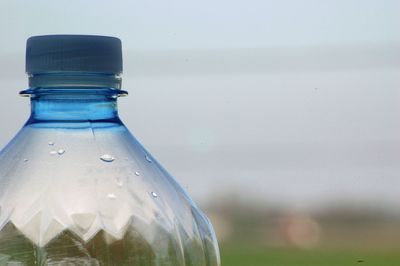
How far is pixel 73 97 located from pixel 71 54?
0.21ft

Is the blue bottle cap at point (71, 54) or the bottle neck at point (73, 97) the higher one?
the blue bottle cap at point (71, 54)

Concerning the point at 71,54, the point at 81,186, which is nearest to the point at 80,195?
the point at 81,186

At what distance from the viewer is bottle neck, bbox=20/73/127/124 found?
2.84 ft

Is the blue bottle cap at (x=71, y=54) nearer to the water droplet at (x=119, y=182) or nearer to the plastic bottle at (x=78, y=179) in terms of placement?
the plastic bottle at (x=78, y=179)

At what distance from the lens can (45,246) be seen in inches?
35.0

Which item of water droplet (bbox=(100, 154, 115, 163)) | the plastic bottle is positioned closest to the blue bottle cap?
the plastic bottle

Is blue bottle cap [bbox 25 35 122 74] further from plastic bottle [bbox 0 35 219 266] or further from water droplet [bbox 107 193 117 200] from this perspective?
water droplet [bbox 107 193 117 200]

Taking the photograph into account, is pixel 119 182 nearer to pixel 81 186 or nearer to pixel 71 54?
pixel 81 186

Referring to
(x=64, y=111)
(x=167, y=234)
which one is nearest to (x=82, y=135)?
(x=64, y=111)

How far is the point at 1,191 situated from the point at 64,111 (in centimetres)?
11

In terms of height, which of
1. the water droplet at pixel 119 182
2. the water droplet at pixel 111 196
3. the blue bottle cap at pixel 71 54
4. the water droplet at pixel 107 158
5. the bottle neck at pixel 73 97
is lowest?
the water droplet at pixel 111 196

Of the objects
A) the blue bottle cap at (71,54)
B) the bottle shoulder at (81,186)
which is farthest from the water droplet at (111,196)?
the blue bottle cap at (71,54)

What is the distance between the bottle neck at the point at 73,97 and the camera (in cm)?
87

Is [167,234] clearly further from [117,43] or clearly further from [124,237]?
[117,43]
